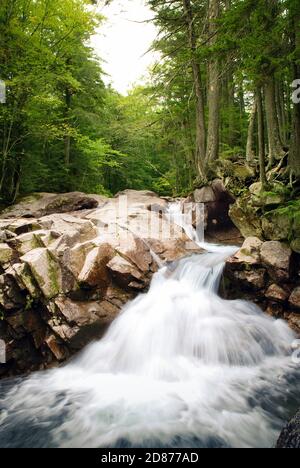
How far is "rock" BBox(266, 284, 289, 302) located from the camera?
22.9 feet

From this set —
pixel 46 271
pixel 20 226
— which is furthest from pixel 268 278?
pixel 20 226

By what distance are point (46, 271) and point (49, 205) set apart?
603cm

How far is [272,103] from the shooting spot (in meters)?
8.78

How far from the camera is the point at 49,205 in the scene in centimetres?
1252

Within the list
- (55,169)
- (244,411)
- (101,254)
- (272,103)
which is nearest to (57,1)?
(55,169)

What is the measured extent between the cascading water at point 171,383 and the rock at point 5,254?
8.60ft

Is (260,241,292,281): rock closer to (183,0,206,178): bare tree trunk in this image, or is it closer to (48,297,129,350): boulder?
(48,297,129,350): boulder

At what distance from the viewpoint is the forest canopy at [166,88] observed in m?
6.59

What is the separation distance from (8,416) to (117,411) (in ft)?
5.59

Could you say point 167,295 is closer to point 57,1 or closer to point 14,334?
point 14,334

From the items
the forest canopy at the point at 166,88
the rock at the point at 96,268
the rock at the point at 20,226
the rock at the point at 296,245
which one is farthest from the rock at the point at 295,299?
the rock at the point at 20,226

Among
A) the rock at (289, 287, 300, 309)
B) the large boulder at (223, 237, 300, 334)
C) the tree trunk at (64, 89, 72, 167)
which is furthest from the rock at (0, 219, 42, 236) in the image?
the tree trunk at (64, 89, 72, 167)

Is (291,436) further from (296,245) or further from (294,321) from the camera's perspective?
(296,245)

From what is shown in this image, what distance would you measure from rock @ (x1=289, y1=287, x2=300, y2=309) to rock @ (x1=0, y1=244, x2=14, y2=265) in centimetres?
633
